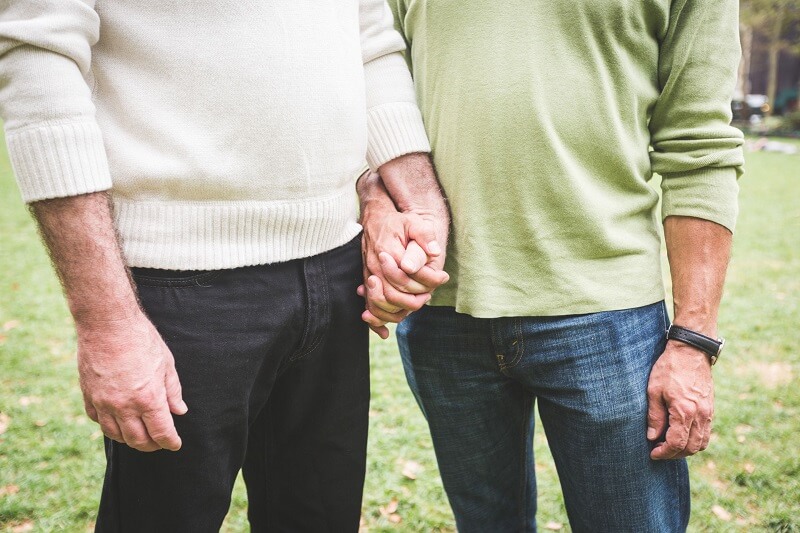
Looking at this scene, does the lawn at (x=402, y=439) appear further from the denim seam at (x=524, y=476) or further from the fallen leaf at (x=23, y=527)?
the denim seam at (x=524, y=476)

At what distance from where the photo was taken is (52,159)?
1178mm

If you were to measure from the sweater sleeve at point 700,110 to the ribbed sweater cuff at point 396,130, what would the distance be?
625 millimetres

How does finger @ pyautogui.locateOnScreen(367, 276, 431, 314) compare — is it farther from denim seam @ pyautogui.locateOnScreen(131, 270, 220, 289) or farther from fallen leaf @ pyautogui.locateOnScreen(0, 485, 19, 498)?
fallen leaf @ pyautogui.locateOnScreen(0, 485, 19, 498)

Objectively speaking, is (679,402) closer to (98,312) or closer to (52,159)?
(98,312)

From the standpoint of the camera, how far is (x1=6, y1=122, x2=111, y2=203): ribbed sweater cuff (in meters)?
1.18

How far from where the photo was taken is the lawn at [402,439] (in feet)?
10.7

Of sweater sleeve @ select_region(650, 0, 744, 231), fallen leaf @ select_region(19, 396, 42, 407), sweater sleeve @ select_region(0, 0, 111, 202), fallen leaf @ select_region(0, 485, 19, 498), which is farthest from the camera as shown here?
fallen leaf @ select_region(19, 396, 42, 407)

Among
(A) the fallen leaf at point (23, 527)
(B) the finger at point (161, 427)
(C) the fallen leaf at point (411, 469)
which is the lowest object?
(C) the fallen leaf at point (411, 469)

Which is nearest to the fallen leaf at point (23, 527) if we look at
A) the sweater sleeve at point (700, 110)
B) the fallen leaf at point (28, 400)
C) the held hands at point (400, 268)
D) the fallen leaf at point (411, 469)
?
the fallen leaf at point (28, 400)

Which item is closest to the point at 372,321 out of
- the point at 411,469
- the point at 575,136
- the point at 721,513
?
the point at 575,136

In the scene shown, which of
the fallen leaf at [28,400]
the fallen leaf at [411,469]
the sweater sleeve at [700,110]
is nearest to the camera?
the sweater sleeve at [700,110]

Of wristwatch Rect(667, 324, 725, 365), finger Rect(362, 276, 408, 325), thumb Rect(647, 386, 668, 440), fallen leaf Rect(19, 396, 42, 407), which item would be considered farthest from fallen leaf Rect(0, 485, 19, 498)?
wristwatch Rect(667, 324, 725, 365)

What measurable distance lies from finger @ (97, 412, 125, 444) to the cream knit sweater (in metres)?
0.33

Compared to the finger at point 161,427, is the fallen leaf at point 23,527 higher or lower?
lower
